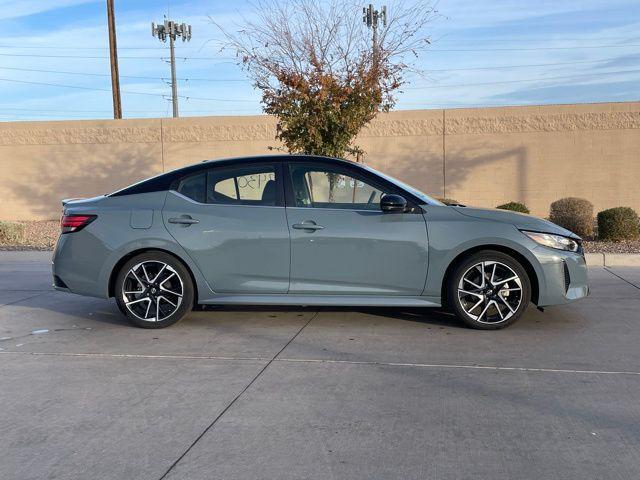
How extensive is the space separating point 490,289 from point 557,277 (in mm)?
640

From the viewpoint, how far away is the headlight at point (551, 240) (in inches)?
257

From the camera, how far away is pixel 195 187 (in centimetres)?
691

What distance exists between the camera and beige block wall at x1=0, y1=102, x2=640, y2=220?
1811 centimetres

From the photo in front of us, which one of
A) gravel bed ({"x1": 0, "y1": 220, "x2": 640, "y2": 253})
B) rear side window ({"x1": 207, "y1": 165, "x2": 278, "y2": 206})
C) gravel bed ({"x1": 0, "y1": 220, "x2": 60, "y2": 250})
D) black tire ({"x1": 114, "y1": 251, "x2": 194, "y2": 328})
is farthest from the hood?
gravel bed ({"x1": 0, "y1": 220, "x2": 60, "y2": 250})

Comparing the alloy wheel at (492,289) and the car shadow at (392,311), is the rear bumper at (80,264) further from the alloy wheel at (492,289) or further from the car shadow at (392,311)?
the alloy wheel at (492,289)

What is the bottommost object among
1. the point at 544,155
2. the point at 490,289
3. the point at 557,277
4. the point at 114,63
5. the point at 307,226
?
the point at 490,289

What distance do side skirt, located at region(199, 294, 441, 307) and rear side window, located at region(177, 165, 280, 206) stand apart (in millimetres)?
952

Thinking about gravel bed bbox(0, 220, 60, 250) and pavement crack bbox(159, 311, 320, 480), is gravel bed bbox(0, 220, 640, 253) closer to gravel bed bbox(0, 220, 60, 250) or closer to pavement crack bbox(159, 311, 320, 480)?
gravel bed bbox(0, 220, 60, 250)

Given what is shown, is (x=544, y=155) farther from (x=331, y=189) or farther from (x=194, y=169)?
(x=194, y=169)

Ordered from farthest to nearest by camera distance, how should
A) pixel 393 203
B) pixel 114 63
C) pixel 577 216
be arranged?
pixel 114 63 → pixel 577 216 → pixel 393 203

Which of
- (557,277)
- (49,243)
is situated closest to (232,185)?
(557,277)

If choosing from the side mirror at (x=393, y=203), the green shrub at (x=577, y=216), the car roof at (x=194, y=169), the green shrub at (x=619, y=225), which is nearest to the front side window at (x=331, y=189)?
the car roof at (x=194, y=169)

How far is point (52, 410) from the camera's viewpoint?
179 inches

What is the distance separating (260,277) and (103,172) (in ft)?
51.6
